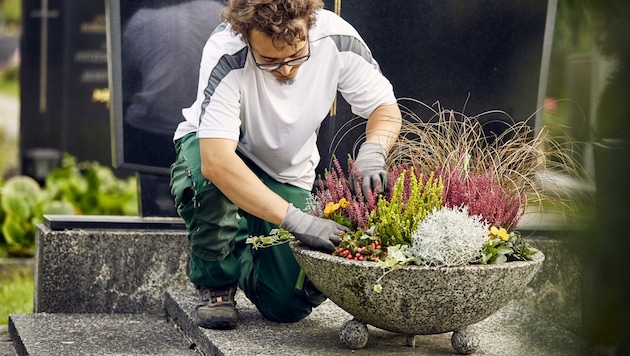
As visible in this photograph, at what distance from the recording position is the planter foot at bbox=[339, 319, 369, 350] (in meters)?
2.63

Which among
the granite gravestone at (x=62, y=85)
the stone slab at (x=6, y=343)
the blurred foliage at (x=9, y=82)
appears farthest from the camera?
the blurred foliage at (x=9, y=82)

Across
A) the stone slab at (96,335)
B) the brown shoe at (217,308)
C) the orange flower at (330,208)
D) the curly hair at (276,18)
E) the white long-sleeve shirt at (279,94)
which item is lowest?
the stone slab at (96,335)

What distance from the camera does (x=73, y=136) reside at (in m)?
7.69

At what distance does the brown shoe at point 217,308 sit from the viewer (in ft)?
9.45

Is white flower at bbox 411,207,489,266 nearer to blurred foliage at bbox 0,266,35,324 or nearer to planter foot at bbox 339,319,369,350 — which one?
planter foot at bbox 339,319,369,350

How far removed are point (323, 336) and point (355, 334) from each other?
9.0 inches

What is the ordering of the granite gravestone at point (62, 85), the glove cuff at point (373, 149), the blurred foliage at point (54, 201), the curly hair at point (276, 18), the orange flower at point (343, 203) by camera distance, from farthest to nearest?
1. the granite gravestone at point (62, 85)
2. the blurred foliage at point (54, 201)
3. the glove cuff at point (373, 149)
4. the orange flower at point (343, 203)
5. the curly hair at point (276, 18)

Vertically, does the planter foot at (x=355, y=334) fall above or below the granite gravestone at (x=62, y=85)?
below

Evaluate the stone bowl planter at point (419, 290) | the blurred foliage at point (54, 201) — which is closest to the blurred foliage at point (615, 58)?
the stone bowl planter at point (419, 290)

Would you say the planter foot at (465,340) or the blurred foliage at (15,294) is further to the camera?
the blurred foliage at (15,294)

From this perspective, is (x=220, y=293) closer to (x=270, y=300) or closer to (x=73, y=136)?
(x=270, y=300)

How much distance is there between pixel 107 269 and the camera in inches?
139

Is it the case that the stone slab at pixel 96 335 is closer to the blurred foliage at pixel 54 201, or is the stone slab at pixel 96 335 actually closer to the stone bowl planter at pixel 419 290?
the stone bowl planter at pixel 419 290

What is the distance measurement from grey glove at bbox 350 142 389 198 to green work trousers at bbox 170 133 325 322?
1.32ft
